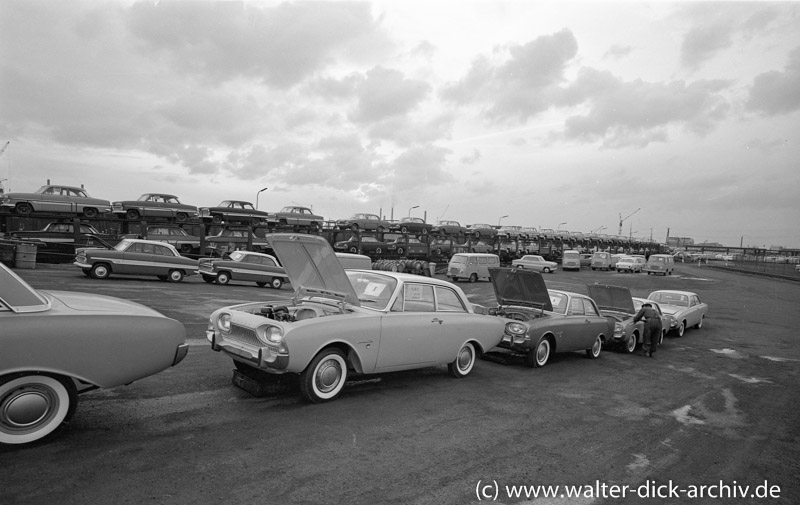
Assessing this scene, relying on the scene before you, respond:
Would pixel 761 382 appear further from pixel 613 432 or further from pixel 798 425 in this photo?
pixel 613 432

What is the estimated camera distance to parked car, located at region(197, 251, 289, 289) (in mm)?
19422

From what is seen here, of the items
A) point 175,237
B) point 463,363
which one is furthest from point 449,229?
point 463,363

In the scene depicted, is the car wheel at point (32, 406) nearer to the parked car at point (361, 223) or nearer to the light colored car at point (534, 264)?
the parked car at point (361, 223)

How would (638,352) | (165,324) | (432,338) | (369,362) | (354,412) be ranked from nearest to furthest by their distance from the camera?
(165,324), (354,412), (369,362), (432,338), (638,352)

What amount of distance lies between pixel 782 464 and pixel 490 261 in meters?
25.9

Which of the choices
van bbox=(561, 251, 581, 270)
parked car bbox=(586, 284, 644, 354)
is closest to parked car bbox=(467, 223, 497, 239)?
van bbox=(561, 251, 581, 270)

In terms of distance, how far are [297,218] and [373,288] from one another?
24.4m

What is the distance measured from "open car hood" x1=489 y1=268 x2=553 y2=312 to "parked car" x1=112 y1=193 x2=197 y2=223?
2018 cm

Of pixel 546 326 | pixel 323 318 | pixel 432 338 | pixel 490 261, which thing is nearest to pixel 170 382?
pixel 323 318

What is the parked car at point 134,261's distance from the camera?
16.9 m

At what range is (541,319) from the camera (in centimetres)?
886

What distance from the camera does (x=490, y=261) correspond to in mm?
30594

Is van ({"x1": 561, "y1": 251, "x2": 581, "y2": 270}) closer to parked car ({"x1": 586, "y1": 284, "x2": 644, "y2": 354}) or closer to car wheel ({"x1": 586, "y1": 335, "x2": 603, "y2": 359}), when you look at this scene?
parked car ({"x1": 586, "y1": 284, "x2": 644, "y2": 354})

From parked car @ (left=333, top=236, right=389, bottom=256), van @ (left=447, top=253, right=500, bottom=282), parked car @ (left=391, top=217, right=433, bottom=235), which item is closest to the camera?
van @ (left=447, top=253, right=500, bottom=282)
